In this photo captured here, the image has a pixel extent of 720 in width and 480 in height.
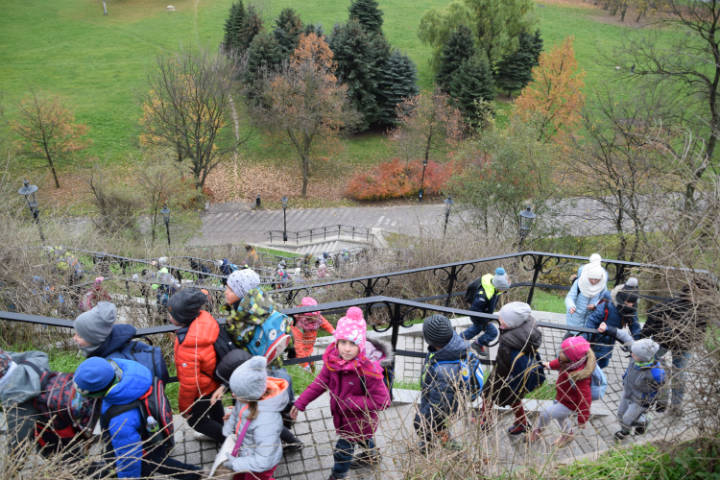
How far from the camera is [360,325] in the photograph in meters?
3.85

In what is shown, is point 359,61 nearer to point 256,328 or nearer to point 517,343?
point 517,343

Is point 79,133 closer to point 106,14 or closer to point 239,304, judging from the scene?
point 106,14

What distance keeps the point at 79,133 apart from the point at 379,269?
3059cm

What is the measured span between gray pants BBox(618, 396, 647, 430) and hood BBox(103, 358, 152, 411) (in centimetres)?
427

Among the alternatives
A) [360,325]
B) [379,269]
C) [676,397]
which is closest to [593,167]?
[379,269]

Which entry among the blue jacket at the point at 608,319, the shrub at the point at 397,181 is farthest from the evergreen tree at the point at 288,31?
the blue jacket at the point at 608,319

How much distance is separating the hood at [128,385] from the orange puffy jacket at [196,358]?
393mm

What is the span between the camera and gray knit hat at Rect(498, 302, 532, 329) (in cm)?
458

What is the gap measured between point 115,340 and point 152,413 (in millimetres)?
664

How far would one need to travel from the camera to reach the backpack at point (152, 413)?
130 inches

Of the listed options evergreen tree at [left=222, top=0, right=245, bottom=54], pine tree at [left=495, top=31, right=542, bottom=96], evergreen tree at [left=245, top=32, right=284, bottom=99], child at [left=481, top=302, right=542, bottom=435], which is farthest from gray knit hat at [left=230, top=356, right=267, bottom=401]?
evergreen tree at [left=222, top=0, right=245, bottom=54]

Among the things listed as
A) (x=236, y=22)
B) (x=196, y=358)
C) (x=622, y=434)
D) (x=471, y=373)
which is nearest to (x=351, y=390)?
(x=471, y=373)

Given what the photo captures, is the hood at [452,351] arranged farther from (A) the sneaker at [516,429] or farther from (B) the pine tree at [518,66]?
(B) the pine tree at [518,66]

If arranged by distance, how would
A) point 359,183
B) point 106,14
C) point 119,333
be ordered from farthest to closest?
point 106,14
point 359,183
point 119,333
